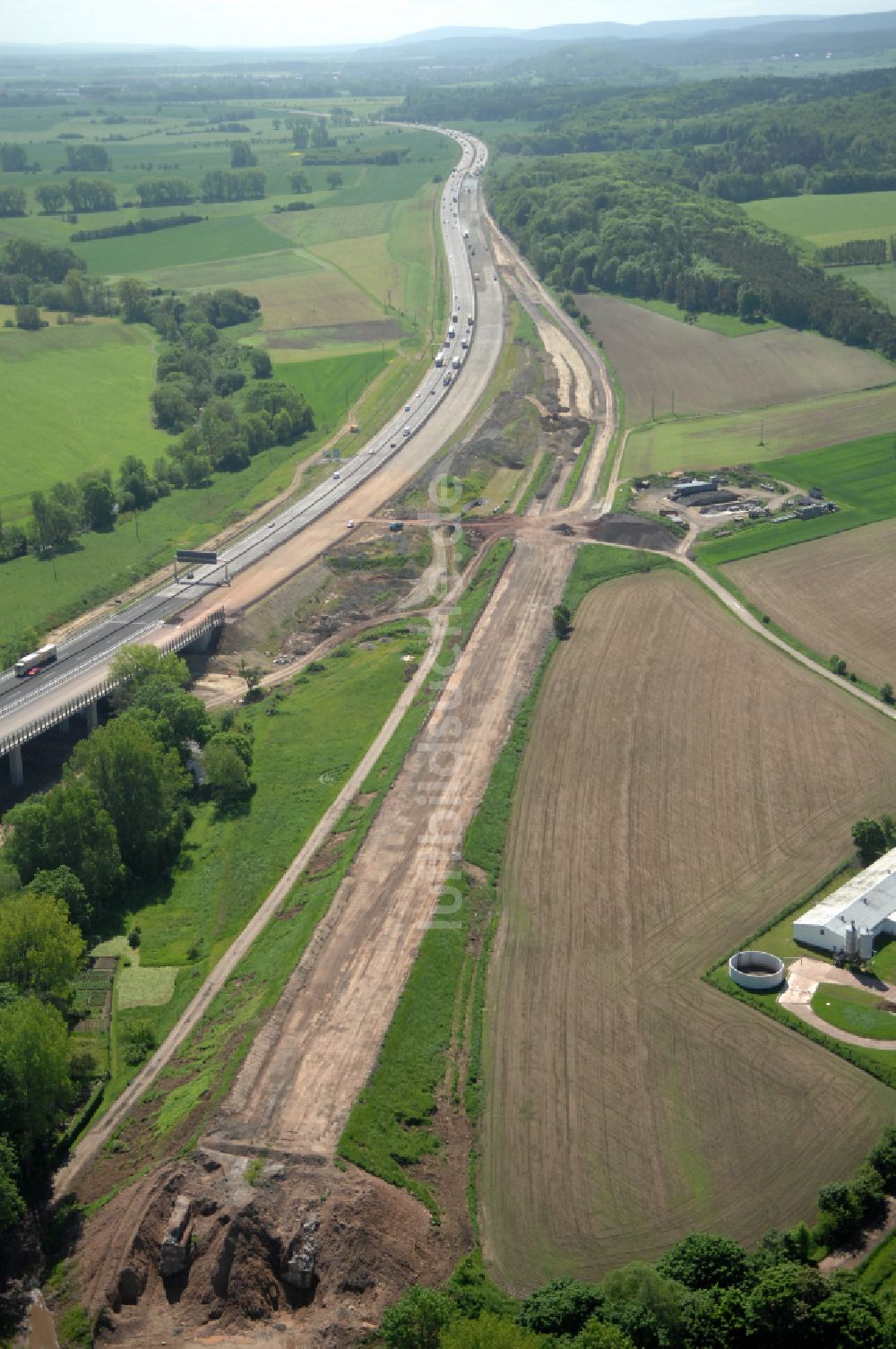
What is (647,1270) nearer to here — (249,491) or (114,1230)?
(114,1230)

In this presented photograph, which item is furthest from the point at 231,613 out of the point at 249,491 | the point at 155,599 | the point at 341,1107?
the point at 341,1107

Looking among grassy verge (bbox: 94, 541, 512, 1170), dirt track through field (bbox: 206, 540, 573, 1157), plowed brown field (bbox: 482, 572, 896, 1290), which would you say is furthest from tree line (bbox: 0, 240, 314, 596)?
plowed brown field (bbox: 482, 572, 896, 1290)

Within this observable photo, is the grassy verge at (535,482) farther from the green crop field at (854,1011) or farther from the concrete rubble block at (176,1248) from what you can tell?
the concrete rubble block at (176,1248)

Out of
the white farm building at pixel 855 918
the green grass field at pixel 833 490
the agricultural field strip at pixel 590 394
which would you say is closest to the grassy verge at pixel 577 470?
the agricultural field strip at pixel 590 394

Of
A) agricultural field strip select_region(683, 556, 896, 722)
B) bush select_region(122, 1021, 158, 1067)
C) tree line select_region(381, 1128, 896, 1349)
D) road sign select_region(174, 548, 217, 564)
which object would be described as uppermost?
road sign select_region(174, 548, 217, 564)

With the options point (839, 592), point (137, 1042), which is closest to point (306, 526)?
point (839, 592)

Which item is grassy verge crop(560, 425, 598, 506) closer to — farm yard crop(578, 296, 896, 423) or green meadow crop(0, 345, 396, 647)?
farm yard crop(578, 296, 896, 423)

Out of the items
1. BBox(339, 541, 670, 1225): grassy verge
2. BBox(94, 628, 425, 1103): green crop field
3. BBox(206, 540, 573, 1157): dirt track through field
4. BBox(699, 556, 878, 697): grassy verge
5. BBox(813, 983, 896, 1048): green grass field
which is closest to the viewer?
BBox(339, 541, 670, 1225): grassy verge
